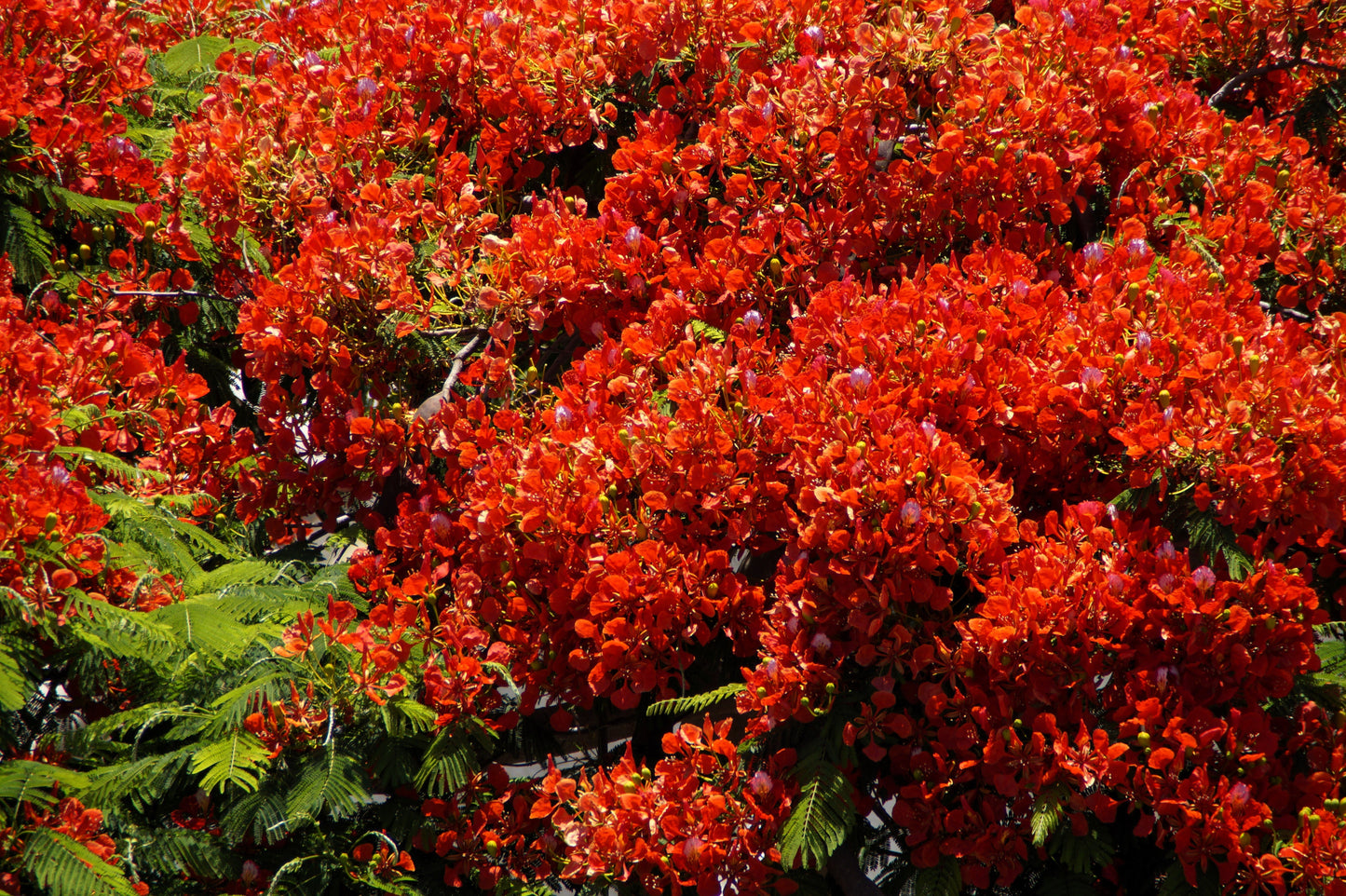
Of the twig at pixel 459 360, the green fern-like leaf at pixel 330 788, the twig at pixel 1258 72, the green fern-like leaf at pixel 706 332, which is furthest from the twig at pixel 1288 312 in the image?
the green fern-like leaf at pixel 330 788

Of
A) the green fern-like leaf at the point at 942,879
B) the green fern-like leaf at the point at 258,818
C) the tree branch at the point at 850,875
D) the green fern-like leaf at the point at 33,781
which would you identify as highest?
the green fern-like leaf at the point at 33,781

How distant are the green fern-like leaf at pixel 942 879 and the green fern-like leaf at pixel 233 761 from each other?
164 centimetres

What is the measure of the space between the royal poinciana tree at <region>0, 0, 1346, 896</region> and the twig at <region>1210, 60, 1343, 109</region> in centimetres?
4

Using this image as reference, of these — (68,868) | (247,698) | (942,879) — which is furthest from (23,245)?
(942,879)

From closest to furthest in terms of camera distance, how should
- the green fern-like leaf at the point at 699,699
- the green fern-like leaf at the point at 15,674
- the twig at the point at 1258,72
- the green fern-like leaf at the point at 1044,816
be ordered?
the green fern-like leaf at the point at 15,674
the green fern-like leaf at the point at 1044,816
the green fern-like leaf at the point at 699,699
the twig at the point at 1258,72

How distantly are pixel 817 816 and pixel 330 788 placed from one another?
1.20m

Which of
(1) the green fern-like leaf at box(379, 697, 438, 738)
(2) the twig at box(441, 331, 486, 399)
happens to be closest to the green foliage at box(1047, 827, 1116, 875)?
(1) the green fern-like leaf at box(379, 697, 438, 738)

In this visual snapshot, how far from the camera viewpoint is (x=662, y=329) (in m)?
3.17

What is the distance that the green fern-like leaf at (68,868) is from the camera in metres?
2.33

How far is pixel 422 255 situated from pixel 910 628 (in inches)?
77.8

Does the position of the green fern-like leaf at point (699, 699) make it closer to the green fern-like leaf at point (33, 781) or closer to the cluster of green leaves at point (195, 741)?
the cluster of green leaves at point (195, 741)

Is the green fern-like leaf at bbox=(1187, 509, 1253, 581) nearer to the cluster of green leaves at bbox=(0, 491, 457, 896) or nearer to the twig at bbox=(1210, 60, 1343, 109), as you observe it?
the twig at bbox=(1210, 60, 1343, 109)

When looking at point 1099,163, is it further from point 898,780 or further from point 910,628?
point 898,780

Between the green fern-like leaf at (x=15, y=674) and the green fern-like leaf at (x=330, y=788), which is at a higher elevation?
the green fern-like leaf at (x=15, y=674)
